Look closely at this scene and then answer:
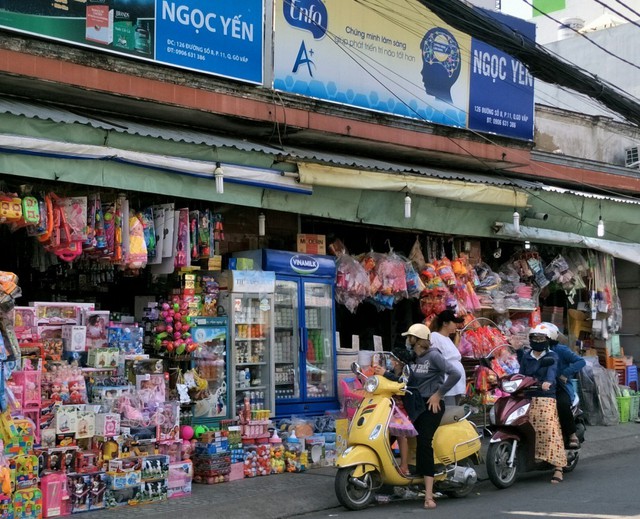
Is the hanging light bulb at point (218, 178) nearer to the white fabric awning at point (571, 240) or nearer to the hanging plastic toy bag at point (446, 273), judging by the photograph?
the hanging plastic toy bag at point (446, 273)

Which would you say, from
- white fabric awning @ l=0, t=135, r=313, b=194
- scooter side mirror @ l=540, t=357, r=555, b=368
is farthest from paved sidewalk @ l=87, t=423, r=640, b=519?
white fabric awning @ l=0, t=135, r=313, b=194

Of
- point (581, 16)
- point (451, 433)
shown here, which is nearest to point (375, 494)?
Answer: point (451, 433)

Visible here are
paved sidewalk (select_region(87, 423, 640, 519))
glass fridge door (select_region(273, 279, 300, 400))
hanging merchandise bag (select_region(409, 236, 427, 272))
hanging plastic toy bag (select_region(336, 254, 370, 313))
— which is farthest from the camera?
hanging merchandise bag (select_region(409, 236, 427, 272))

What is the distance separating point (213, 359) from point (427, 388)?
282 centimetres

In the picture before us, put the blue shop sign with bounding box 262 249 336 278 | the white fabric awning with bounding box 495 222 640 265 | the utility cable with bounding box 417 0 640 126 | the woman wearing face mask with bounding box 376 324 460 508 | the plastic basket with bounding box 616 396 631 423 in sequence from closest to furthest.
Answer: the woman wearing face mask with bounding box 376 324 460 508 → the utility cable with bounding box 417 0 640 126 → the blue shop sign with bounding box 262 249 336 278 → the white fabric awning with bounding box 495 222 640 265 → the plastic basket with bounding box 616 396 631 423

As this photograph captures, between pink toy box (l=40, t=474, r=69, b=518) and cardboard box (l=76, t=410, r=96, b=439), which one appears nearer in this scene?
pink toy box (l=40, t=474, r=69, b=518)

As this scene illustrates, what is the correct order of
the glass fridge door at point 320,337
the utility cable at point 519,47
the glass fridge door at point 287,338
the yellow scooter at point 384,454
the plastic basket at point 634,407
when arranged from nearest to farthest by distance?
the yellow scooter at point 384,454 → the utility cable at point 519,47 → the glass fridge door at point 287,338 → the glass fridge door at point 320,337 → the plastic basket at point 634,407

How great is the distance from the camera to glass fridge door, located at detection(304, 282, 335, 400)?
11742mm

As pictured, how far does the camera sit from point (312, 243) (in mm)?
12023

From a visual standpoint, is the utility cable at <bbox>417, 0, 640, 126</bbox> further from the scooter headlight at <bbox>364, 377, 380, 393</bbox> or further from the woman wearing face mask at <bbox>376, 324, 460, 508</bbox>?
the scooter headlight at <bbox>364, 377, 380, 393</bbox>

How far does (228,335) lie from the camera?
10.7m

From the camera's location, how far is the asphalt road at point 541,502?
812 cm

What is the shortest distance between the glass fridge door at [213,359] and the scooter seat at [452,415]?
272cm

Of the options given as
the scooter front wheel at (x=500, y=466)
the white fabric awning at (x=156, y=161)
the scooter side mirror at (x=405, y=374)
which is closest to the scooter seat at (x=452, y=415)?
the scooter side mirror at (x=405, y=374)
